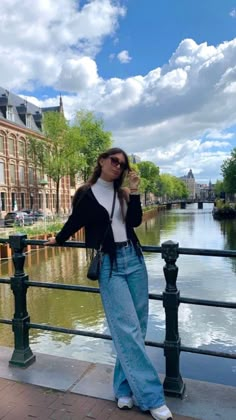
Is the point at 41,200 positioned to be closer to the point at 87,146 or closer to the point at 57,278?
the point at 87,146

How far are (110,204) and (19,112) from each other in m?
47.4

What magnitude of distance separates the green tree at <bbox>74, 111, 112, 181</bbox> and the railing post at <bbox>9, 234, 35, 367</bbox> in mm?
40932

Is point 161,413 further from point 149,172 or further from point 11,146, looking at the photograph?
point 149,172

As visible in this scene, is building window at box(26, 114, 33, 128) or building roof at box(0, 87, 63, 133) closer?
building roof at box(0, 87, 63, 133)

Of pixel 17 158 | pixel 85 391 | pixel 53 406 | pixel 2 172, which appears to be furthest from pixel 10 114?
pixel 53 406

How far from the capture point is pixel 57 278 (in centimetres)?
1557

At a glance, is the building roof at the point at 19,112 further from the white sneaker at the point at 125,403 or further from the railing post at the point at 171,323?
the white sneaker at the point at 125,403

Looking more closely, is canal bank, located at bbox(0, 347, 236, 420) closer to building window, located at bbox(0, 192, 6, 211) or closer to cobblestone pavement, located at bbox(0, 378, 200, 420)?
cobblestone pavement, located at bbox(0, 378, 200, 420)

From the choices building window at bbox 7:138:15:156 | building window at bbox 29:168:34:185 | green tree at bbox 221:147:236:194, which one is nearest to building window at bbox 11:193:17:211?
building window at bbox 29:168:34:185

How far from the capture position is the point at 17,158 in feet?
140

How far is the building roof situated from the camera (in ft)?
139

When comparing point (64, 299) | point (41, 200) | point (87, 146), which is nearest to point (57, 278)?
point (64, 299)

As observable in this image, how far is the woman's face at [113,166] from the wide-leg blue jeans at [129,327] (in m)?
0.52

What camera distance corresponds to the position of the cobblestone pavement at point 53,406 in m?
2.43
